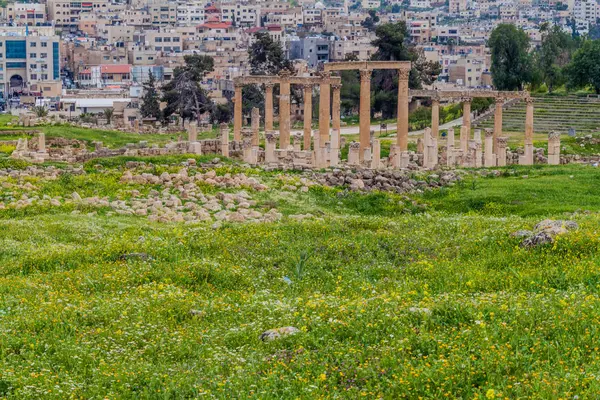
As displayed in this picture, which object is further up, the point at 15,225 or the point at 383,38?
the point at 383,38

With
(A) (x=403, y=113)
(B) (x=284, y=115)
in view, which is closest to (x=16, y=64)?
(B) (x=284, y=115)

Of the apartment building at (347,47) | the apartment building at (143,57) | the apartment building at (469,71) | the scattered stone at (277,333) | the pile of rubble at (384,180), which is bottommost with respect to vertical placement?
the pile of rubble at (384,180)

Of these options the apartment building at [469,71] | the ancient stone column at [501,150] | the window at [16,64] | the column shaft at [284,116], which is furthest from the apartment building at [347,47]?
the ancient stone column at [501,150]

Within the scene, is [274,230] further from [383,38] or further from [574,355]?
[383,38]

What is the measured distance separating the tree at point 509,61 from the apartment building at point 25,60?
214 feet

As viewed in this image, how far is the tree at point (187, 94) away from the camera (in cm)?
8612

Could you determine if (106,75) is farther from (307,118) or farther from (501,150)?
(501,150)

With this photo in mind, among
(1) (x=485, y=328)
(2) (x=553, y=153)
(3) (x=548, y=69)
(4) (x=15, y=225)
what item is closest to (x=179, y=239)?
(4) (x=15, y=225)

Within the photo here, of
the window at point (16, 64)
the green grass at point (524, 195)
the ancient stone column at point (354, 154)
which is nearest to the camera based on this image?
the green grass at point (524, 195)

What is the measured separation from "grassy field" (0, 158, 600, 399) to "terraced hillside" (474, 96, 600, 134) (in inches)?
1736

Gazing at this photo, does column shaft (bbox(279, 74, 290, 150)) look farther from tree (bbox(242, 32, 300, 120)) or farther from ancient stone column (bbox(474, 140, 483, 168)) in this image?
tree (bbox(242, 32, 300, 120))

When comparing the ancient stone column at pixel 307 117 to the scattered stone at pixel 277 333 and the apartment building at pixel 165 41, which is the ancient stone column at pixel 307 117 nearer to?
the scattered stone at pixel 277 333

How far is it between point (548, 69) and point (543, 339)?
77.0 metres

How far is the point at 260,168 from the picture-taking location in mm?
42375
